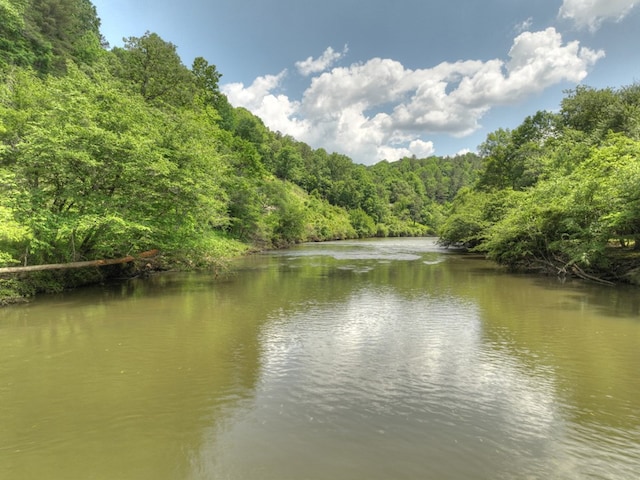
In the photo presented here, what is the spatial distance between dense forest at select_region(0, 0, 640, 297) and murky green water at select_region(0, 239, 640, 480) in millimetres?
4274

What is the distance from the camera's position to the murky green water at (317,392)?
5.16 meters

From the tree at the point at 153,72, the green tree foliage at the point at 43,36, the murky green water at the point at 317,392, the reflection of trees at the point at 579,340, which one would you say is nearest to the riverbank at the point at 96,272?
the murky green water at the point at 317,392

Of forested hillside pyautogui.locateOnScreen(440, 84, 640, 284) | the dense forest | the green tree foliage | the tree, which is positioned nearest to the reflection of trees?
forested hillside pyautogui.locateOnScreen(440, 84, 640, 284)

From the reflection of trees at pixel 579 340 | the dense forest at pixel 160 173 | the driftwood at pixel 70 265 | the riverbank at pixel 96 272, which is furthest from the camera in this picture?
the dense forest at pixel 160 173

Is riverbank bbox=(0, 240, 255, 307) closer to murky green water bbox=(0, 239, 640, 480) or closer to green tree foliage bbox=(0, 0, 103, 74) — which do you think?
murky green water bbox=(0, 239, 640, 480)

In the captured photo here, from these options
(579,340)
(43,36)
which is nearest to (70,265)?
(579,340)

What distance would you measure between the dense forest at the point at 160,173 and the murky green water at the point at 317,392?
14.0 feet

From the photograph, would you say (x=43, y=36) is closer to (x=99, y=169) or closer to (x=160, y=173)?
(x=99, y=169)

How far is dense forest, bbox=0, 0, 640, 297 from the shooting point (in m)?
15.7

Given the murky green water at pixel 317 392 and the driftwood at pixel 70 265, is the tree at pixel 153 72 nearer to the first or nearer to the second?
the driftwood at pixel 70 265

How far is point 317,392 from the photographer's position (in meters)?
7.41

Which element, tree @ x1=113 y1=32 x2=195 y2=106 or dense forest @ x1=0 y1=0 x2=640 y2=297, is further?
tree @ x1=113 y1=32 x2=195 y2=106

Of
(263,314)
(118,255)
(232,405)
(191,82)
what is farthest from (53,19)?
(232,405)

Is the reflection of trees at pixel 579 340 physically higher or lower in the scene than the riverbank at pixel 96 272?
lower
